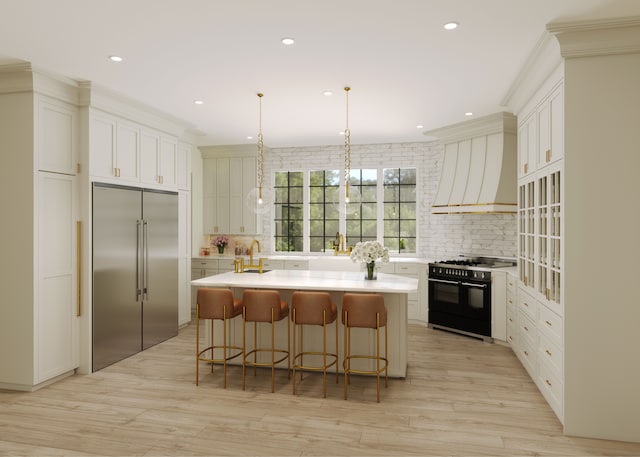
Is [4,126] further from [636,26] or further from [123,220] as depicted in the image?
[636,26]

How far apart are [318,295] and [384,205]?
3847 mm

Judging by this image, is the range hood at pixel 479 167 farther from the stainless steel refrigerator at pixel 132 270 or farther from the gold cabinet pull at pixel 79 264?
the gold cabinet pull at pixel 79 264

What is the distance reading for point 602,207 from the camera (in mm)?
3104

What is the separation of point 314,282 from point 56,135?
2842 mm

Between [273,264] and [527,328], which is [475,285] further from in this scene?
[273,264]

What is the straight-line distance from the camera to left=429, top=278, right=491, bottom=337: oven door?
5707 mm

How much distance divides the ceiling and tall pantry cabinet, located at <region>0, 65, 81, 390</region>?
40cm

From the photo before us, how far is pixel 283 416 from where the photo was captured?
353 centimetres

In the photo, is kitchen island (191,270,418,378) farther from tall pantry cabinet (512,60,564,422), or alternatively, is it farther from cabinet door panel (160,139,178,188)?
cabinet door panel (160,139,178,188)

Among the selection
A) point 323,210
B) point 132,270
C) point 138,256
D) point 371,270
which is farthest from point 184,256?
point 371,270

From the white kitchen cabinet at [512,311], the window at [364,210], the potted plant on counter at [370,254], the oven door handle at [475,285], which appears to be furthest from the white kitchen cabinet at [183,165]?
the white kitchen cabinet at [512,311]

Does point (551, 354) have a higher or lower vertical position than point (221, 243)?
lower

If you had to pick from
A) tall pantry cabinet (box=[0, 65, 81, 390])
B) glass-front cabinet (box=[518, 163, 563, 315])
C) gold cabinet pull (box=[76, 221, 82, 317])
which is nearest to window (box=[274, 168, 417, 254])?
glass-front cabinet (box=[518, 163, 563, 315])

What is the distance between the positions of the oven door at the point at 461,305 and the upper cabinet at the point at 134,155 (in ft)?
13.0
